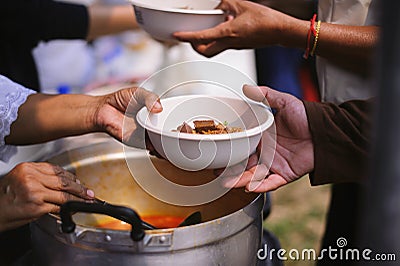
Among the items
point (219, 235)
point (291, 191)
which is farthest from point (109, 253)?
point (291, 191)

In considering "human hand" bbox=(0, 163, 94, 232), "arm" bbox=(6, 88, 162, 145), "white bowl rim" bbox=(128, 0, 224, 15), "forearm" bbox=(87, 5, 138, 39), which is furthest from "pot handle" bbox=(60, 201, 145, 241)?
"forearm" bbox=(87, 5, 138, 39)

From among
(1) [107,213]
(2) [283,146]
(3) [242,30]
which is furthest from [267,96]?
(1) [107,213]

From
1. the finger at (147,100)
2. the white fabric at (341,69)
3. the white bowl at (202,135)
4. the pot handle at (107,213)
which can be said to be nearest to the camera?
the pot handle at (107,213)

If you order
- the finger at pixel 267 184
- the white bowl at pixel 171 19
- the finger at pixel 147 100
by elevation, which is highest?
the white bowl at pixel 171 19

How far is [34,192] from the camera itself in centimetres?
93

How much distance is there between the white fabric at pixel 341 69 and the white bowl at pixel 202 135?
0.38 metres

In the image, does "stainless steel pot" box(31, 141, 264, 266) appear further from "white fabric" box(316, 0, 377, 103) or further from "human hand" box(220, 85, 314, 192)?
"white fabric" box(316, 0, 377, 103)

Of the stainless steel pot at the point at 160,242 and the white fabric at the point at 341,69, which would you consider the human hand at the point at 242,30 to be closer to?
the white fabric at the point at 341,69

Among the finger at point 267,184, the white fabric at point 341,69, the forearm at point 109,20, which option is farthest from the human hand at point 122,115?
the forearm at point 109,20

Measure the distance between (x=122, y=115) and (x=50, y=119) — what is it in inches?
6.7

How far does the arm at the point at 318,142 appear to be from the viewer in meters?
1.11

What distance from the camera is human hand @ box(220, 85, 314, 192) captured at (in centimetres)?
108

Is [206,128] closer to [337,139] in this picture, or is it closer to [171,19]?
[337,139]

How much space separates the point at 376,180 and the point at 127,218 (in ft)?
1.65
